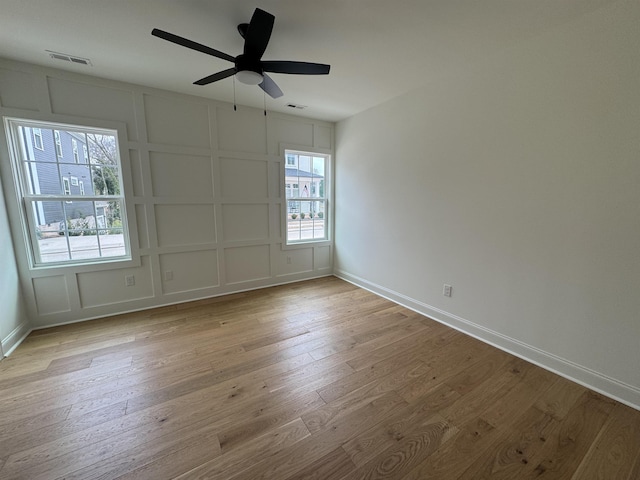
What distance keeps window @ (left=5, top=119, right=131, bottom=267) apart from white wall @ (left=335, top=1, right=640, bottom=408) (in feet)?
11.1

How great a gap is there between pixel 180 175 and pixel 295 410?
293cm

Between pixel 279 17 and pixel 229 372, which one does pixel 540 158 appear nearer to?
pixel 279 17

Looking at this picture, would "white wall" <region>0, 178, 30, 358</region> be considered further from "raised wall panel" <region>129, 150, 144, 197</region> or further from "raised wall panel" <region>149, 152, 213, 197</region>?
"raised wall panel" <region>149, 152, 213, 197</region>

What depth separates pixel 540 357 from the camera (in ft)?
6.94

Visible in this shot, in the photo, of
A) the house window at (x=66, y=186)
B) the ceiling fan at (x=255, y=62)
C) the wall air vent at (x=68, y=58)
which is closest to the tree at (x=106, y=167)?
the house window at (x=66, y=186)

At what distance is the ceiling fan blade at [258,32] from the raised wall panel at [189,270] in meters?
2.53

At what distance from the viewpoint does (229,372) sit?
6.62ft

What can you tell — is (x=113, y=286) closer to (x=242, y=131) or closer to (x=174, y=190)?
(x=174, y=190)

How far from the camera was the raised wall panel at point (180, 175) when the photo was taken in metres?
3.04

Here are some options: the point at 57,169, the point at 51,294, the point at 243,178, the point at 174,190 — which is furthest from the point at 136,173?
the point at 51,294

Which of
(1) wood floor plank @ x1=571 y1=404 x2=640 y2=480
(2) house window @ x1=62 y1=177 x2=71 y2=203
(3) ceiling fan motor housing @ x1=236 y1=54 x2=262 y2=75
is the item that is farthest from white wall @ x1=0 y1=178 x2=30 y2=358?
(1) wood floor plank @ x1=571 y1=404 x2=640 y2=480

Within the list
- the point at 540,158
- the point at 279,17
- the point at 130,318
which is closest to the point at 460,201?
the point at 540,158

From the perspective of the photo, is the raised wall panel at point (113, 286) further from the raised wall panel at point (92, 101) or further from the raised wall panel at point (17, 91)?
the raised wall panel at point (17, 91)

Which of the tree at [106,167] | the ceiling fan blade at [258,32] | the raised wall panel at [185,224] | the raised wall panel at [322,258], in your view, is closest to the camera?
the ceiling fan blade at [258,32]
